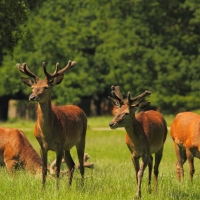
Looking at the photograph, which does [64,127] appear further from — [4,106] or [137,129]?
[4,106]

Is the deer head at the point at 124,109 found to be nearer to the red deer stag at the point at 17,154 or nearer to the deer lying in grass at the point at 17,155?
the deer lying in grass at the point at 17,155

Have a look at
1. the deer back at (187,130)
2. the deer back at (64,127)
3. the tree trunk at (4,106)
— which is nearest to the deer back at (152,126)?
the deer back at (187,130)

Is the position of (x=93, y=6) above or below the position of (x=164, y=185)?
above

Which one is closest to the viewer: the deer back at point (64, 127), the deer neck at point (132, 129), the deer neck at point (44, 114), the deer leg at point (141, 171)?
the deer leg at point (141, 171)

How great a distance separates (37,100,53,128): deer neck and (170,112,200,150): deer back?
116 inches

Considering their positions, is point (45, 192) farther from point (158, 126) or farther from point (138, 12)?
point (138, 12)

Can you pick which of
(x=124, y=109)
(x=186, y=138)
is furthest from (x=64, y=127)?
(x=186, y=138)

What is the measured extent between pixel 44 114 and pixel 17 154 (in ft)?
9.34

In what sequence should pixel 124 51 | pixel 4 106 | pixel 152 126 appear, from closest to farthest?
pixel 152 126 < pixel 124 51 < pixel 4 106

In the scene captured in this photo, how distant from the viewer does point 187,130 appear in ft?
48.4

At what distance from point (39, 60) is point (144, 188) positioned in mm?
34731

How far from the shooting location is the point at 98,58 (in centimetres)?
4984

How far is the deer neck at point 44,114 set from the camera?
12.3 metres

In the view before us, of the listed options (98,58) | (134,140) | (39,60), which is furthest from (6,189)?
(98,58)
